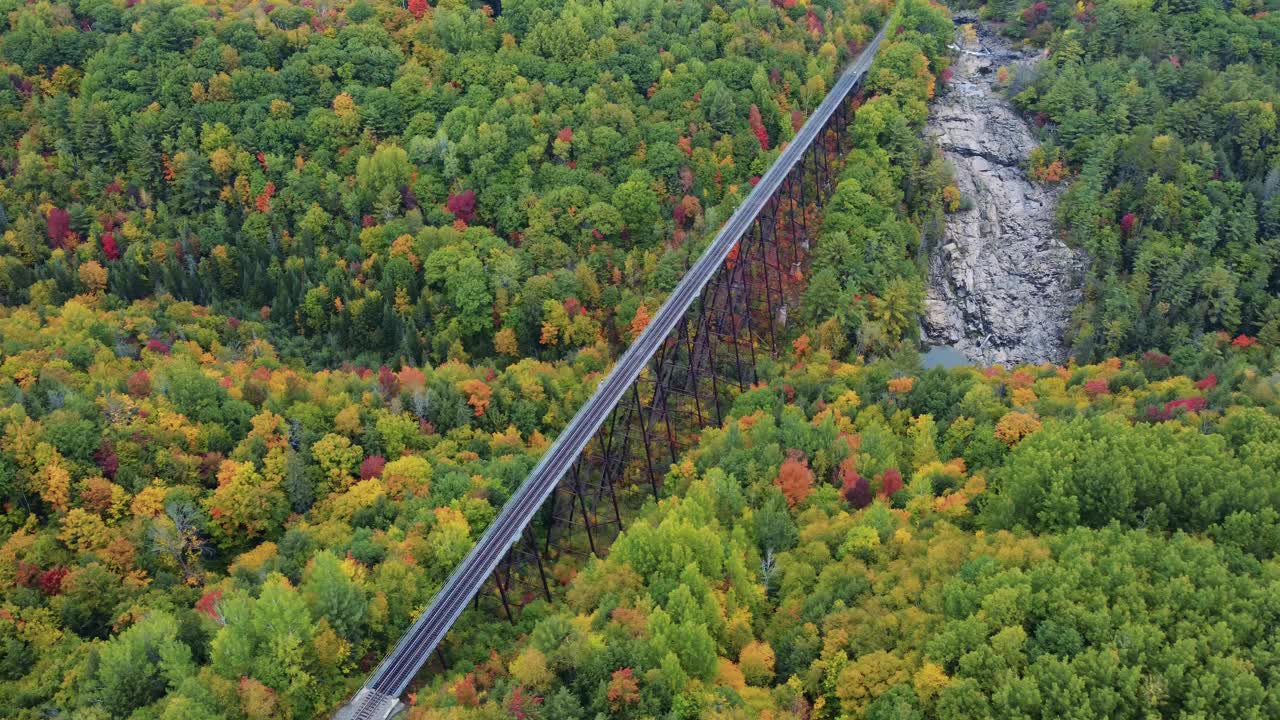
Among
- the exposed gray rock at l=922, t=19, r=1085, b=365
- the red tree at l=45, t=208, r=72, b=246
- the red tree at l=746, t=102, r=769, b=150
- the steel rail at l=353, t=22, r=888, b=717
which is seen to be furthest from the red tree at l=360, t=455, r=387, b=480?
the exposed gray rock at l=922, t=19, r=1085, b=365

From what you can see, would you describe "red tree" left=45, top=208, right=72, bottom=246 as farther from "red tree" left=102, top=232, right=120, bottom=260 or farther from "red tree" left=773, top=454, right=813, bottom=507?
"red tree" left=773, top=454, right=813, bottom=507

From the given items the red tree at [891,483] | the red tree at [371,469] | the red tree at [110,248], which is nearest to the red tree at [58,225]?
the red tree at [110,248]

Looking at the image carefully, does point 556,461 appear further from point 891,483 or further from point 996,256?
point 996,256

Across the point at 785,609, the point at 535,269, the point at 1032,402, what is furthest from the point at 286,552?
the point at 1032,402

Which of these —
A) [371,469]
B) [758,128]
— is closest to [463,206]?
[758,128]

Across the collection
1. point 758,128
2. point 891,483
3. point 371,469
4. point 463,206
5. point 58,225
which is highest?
point 758,128

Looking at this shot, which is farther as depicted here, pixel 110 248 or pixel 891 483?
pixel 110 248

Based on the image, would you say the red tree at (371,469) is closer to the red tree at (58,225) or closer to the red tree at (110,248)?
the red tree at (110,248)
